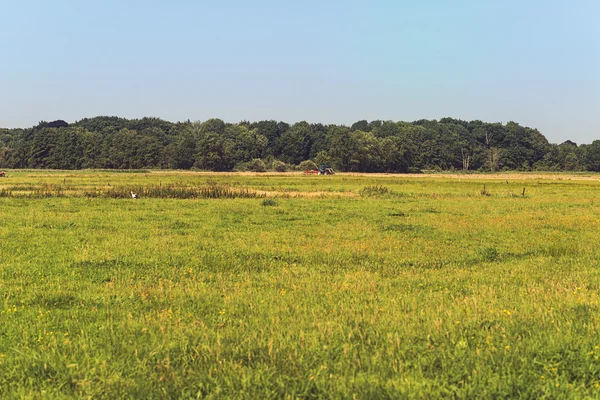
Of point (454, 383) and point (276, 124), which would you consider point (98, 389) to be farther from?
point (276, 124)

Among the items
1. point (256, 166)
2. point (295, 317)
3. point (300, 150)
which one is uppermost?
point (300, 150)

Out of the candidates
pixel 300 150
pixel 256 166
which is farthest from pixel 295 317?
pixel 300 150

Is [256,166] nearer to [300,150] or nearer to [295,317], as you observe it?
[300,150]

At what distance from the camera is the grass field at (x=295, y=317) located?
493 cm

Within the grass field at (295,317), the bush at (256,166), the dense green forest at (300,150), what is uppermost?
the dense green forest at (300,150)

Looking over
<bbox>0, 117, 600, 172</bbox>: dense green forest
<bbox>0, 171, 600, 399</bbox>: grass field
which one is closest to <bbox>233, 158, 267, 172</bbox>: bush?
<bbox>0, 117, 600, 172</bbox>: dense green forest

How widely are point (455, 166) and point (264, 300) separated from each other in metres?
164

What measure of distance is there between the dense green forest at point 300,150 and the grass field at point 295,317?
11510 centimetres

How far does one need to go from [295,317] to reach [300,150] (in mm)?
165159

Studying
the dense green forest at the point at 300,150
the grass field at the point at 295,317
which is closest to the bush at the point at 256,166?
the dense green forest at the point at 300,150

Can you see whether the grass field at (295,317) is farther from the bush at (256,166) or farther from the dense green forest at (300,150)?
the dense green forest at (300,150)

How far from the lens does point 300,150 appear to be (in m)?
171

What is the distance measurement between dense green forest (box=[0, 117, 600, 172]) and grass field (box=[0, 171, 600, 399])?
4531 inches

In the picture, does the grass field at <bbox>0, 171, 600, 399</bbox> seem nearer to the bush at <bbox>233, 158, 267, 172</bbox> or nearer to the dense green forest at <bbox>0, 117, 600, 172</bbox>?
the bush at <bbox>233, 158, 267, 172</bbox>
